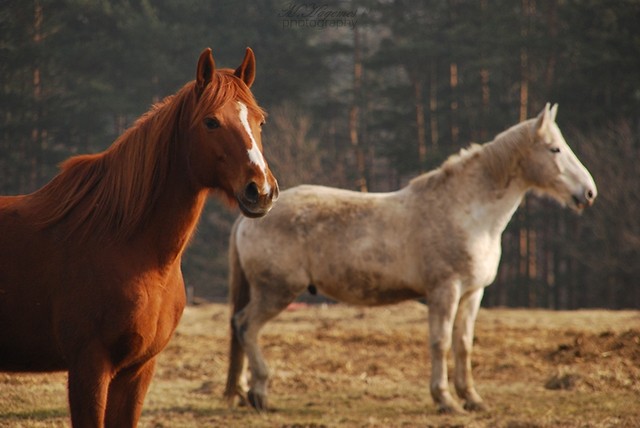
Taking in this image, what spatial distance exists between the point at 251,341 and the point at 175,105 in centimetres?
379

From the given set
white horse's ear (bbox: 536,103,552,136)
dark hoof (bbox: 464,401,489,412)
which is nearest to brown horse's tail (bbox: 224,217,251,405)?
dark hoof (bbox: 464,401,489,412)

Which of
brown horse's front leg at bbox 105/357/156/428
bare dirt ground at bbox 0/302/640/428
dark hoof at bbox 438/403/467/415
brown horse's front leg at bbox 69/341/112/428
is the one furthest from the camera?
dark hoof at bbox 438/403/467/415

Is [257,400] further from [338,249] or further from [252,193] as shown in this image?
[252,193]

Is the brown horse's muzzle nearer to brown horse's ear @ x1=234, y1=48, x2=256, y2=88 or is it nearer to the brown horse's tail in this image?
brown horse's ear @ x1=234, y1=48, x2=256, y2=88

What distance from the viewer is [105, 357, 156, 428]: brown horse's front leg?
364 cm

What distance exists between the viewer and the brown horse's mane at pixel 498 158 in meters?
7.41

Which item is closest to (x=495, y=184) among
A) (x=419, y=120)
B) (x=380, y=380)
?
(x=380, y=380)

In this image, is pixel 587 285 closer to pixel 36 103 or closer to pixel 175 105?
pixel 36 103

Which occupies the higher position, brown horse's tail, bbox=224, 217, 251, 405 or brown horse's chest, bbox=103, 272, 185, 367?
brown horse's chest, bbox=103, 272, 185, 367

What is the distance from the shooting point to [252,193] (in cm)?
341

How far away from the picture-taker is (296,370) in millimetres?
A: 8906

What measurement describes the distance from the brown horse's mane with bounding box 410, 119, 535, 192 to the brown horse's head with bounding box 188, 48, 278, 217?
4.08 m

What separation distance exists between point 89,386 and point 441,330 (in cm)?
420

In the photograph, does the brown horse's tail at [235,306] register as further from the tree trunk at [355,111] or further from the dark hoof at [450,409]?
the tree trunk at [355,111]
